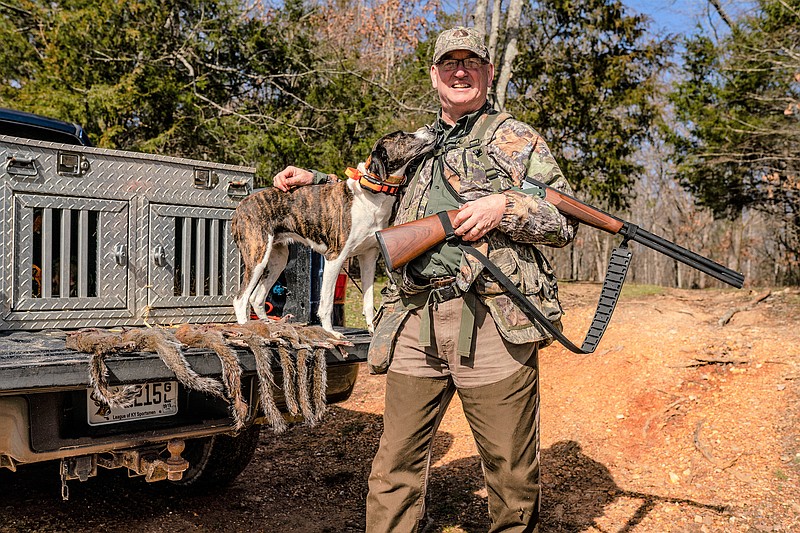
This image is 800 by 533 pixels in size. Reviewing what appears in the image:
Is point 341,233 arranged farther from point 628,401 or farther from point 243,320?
point 628,401

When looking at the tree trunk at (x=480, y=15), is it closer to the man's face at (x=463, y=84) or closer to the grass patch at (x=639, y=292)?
the grass patch at (x=639, y=292)

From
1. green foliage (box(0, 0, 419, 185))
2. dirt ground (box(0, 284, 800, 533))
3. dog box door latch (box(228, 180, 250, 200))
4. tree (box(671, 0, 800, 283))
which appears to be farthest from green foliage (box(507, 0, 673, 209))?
dog box door latch (box(228, 180, 250, 200))

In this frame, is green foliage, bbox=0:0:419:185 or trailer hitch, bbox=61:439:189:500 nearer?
trailer hitch, bbox=61:439:189:500

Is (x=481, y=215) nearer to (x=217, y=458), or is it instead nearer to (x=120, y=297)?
(x=120, y=297)

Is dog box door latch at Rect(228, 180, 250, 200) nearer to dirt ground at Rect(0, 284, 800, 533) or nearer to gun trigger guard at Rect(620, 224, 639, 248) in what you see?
dirt ground at Rect(0, 284, 800, 533)

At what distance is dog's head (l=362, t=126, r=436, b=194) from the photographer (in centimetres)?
303

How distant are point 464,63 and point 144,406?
1.97 meters

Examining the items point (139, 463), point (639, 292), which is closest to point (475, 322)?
point (139, 463)

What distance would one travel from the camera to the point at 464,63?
2.79m

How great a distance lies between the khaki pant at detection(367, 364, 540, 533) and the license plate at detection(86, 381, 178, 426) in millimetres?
990

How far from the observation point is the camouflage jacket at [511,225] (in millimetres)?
2641

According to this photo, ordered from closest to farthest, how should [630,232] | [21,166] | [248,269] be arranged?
Answer: 1. [630,232]
2. [21,166]
3. [248,269]

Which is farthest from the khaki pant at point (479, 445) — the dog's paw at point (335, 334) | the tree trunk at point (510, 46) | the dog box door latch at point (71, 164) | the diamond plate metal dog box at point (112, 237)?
the tree trunk at point (510, 46)

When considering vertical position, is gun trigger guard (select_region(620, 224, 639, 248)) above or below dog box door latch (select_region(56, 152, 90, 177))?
below
